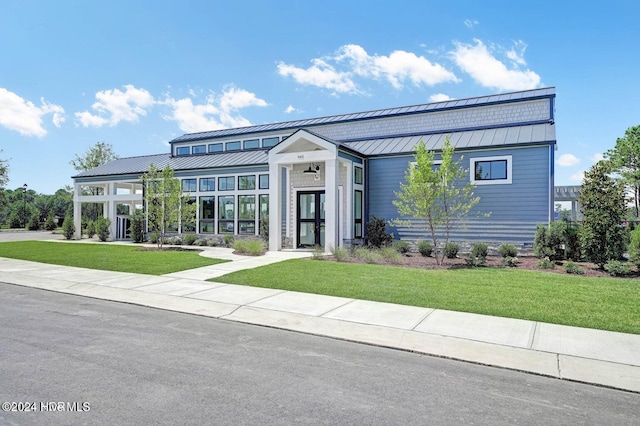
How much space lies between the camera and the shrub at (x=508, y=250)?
14.9m

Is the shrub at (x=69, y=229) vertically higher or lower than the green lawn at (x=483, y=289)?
higher

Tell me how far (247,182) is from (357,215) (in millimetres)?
6908

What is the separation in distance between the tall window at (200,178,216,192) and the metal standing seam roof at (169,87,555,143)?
526 centimetres

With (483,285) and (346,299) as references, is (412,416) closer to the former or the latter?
(346,299)

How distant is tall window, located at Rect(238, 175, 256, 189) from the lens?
2203 cm

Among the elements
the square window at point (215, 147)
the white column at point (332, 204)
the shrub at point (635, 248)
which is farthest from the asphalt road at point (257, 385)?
the square window at point (215, 147)

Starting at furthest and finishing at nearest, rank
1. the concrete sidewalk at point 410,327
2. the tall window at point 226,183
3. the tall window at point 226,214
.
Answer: the tall window at point 226,183 → the tall window at point 226,214 → the concrete sidewalk at point 410,327

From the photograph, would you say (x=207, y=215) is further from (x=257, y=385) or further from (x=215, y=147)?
(x=257, y=385)

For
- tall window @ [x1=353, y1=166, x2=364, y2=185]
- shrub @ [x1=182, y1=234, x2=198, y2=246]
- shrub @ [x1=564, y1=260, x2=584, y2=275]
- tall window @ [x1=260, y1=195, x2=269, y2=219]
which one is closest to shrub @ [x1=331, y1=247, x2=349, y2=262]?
tall window @ [x1=353, y1=166, x2=364, y2=185]

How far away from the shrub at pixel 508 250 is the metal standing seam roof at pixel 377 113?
8783 mm

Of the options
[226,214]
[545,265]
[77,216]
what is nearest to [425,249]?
[545,265]

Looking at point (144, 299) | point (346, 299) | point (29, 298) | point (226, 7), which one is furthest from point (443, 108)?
point (29, 298)

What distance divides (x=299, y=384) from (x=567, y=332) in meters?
4.49

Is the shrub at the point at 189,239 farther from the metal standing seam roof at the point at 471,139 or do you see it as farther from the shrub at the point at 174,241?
the metal standing seam roof at the point at 471,139
